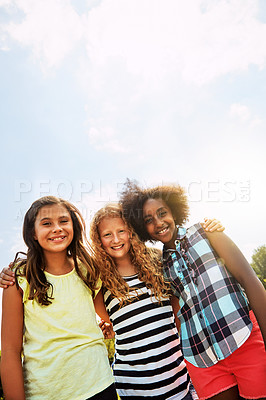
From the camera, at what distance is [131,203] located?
3.29m

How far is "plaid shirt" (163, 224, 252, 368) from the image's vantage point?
2.23m

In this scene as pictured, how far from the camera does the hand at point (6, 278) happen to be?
230cm

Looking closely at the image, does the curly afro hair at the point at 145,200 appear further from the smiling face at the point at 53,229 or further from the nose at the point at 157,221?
the smiling face at the point at 53,229

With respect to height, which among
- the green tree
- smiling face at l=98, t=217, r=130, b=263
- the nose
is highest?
the nose

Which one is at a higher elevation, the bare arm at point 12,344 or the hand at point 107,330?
the bare arm at point 12,344

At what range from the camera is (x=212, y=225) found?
8.39ft

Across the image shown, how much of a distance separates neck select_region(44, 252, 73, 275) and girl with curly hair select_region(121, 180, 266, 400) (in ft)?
3.16

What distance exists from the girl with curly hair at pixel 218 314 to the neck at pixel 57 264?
3.16ft

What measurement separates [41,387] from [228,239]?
184 cm

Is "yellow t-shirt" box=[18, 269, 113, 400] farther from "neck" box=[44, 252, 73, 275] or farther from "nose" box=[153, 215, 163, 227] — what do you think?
→ "nose" box=[153, 215, 163, 227]

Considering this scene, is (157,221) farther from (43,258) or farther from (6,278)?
(6,278)

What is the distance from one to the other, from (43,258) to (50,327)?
2.09ft

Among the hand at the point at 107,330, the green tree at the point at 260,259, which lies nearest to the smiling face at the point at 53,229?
the hand at the point at 107,330

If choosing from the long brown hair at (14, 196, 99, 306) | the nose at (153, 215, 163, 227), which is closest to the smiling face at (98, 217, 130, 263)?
the long brown hair at (14, 196, 99, 306)
